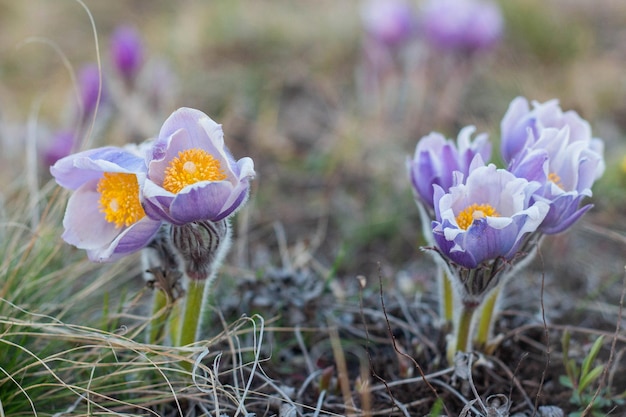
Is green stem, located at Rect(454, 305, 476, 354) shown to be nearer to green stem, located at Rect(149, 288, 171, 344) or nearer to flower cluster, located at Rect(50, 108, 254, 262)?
flower cluster, located at Rect(50, 108, 254, 262)

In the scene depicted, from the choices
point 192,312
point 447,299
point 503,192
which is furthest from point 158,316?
point 503,192

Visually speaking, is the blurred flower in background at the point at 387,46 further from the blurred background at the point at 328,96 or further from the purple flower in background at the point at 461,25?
the purple flower in background at the point at 461,25

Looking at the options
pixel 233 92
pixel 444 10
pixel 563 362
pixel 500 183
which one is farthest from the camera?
pixel 233 92

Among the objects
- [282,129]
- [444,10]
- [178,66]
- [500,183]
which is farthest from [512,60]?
[500,183]

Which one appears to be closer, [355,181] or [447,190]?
[447,190]

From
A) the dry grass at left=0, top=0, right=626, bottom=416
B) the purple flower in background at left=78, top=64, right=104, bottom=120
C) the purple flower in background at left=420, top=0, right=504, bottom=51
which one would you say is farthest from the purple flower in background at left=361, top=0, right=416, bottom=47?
the purple flower in background at left=78, top=64, right=104, bottom=120

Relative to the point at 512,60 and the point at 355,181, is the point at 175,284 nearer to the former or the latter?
the point at 355,181
